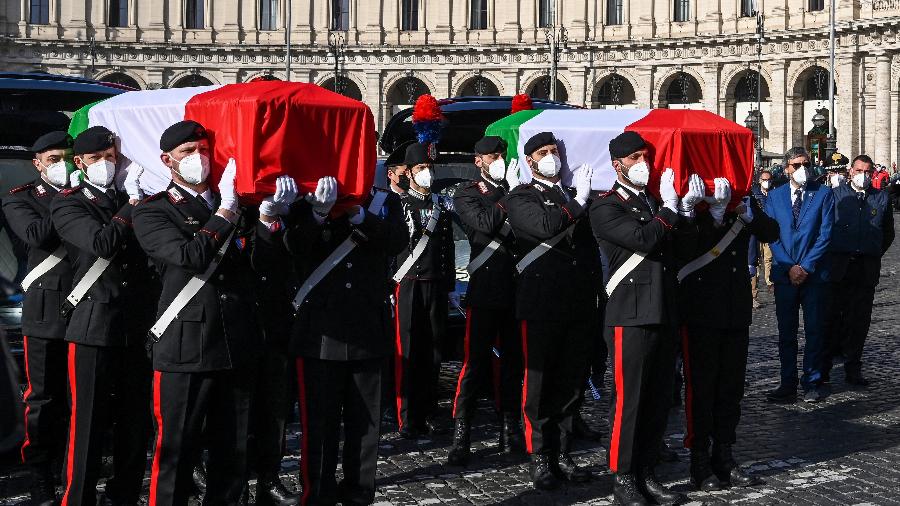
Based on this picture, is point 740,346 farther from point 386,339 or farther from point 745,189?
point 386,339

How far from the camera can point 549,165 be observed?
6.80m

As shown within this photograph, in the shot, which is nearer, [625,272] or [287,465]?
[625,272]

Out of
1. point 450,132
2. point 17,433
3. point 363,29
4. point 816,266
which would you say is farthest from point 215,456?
point 363,29

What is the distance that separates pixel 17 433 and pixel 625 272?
4.20 meters

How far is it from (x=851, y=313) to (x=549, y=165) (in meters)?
4.66

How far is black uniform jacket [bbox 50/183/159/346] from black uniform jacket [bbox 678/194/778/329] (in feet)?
9.13

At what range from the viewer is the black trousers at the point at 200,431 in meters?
5.40

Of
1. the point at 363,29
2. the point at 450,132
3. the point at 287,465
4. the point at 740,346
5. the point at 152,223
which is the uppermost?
the point at 363,29

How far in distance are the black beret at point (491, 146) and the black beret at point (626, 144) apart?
47.0 inches

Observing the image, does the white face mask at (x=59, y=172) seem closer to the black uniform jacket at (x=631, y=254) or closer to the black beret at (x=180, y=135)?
the black beret at (x=180, y=135)

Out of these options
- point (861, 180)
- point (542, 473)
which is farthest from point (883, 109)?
point (542, 473)

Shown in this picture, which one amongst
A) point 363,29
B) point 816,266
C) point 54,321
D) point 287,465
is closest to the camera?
point 54,321

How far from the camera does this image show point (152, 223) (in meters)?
5.34

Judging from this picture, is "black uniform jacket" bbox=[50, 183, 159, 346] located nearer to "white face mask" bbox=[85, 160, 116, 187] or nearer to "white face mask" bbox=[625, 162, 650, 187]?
"white face mask" bbox=[85, 160, 116, 187]
